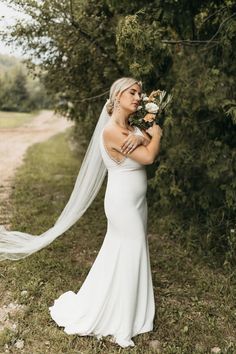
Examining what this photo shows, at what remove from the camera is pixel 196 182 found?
741 cm

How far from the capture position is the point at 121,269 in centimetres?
450

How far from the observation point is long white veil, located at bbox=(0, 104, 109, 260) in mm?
5031

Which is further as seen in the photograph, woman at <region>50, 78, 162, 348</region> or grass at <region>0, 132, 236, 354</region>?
grass at <region>0, 132, 236, 354</region>

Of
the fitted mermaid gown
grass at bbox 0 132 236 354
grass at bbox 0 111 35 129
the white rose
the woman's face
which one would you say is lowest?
grass at bbox 0 111 35 129

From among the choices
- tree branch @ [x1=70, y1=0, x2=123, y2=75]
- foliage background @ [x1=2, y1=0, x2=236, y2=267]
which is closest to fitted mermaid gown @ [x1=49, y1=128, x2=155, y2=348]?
foliage background @ [x1=2, y1=0, x2=236, y2=267]

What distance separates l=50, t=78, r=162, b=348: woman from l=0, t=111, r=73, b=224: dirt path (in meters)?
4.42

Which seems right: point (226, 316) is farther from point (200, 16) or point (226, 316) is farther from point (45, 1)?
point (45, 1)

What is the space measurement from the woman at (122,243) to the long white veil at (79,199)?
Result: 53 cm

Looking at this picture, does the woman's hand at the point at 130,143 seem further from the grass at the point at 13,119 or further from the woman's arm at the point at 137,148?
the grass at the point at 13,119

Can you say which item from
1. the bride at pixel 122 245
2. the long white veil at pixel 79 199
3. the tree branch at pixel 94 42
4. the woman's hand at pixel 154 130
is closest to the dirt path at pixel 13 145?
the long white veil at pixel 79 199

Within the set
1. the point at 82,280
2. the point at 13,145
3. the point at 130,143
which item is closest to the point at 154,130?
the point at 130,143

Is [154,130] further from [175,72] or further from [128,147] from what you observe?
[175,72]

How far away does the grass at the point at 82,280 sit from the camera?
178 inches

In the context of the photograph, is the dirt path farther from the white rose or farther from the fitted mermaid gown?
the white rose
